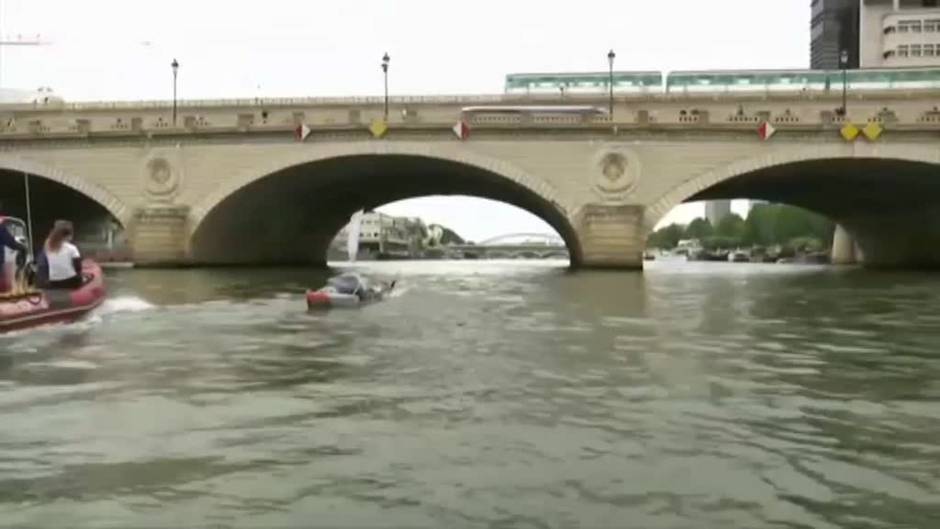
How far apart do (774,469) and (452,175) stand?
52666 mm

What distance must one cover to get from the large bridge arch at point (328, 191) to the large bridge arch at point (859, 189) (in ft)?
29.2

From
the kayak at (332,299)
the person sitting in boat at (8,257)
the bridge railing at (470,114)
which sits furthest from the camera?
the bridge railing at (470,114)

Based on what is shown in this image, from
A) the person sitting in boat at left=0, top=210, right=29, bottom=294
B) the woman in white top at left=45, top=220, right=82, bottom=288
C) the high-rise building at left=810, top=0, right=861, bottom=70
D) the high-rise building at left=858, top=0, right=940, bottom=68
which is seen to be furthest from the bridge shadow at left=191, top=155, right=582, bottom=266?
the high-rise building at left=810, top=0, right=861, bottom=70

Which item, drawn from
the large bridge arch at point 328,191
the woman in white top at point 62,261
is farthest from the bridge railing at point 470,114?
the woman in white top at point 62,261

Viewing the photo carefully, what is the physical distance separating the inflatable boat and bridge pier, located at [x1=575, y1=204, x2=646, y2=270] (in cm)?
2219

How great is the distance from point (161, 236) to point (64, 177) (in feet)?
23.6

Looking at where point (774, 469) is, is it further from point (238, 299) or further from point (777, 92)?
point (777, 92)

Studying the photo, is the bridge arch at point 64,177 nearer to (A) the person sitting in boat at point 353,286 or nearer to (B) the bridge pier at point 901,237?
(A) the person sitting in boat at point 353,286

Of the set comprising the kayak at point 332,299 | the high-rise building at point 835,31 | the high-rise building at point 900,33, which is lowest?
the kayak at point 332,299

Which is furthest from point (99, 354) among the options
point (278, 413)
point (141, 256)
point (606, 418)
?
point (141, 256)

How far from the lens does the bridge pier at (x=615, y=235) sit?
167 feet

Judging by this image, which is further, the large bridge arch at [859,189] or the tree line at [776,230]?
the tree line at [776,230]

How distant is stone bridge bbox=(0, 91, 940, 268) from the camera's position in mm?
50594

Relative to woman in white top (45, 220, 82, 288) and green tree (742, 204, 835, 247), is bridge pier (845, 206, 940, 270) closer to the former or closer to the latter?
green tree (742, 204, 835, 247)
